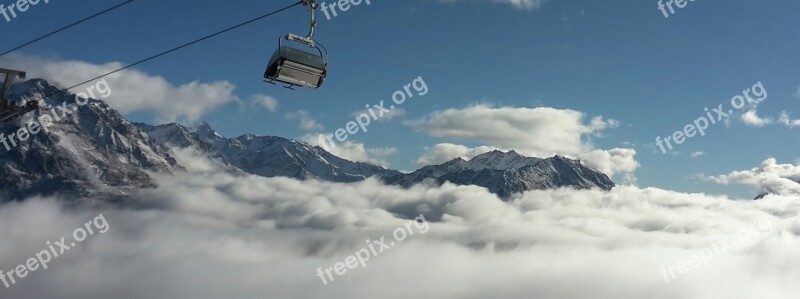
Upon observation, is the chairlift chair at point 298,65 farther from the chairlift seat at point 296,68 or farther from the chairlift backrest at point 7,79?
the chairlift backrest at point 7,79

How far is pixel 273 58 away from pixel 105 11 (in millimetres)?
6749

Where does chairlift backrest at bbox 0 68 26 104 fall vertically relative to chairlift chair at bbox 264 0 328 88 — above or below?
above

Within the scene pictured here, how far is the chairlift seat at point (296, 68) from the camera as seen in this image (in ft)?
67.9

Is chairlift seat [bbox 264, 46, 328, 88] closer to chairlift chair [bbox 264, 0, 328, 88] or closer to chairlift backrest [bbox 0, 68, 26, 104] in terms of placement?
chairlift chair [bbox 264, 0, 328, 88]

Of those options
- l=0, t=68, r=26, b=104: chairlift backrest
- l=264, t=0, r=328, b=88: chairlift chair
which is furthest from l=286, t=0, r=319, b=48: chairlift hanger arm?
l=0, t=68, r=26, b=104: chairlift backrest

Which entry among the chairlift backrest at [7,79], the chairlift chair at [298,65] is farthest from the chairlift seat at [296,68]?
the chairlift backrest at [7,79]

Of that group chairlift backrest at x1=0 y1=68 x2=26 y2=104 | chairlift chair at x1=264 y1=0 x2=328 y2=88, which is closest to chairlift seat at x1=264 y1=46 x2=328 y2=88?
chairlift chair at x1=264 y1=0 x2=328 y2=88

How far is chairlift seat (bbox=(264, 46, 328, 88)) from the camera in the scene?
2069cm

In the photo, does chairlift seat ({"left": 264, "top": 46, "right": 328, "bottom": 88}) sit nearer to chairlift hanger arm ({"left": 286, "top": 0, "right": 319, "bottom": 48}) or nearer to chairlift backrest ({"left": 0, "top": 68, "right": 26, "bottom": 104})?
chairlift hanger arm ({"left": 286, "top": 0, "right": 319, "bottom": 48})

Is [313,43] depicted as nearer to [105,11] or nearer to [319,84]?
[319,84]

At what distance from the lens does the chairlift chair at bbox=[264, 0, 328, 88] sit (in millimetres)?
20656

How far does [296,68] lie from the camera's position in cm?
2086

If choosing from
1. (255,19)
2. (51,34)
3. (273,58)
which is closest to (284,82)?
(273,58)

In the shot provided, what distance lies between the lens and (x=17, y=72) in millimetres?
21484
